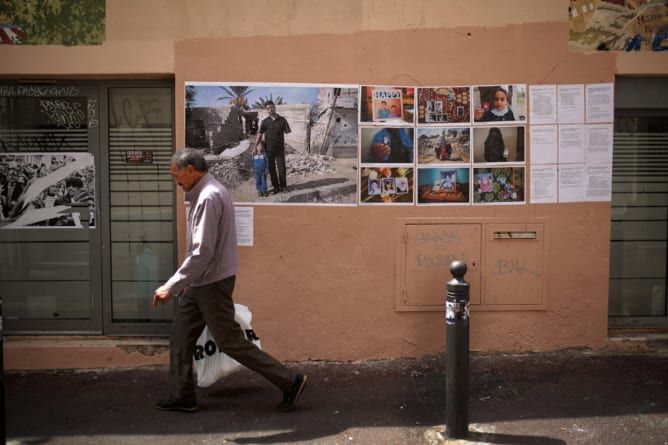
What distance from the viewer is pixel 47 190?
18.4 ft

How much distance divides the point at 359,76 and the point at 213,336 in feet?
8.56

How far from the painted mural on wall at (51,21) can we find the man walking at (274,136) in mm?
1590

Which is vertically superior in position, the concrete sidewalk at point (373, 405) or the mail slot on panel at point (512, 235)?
the mail slot on panel at point (512, 235)

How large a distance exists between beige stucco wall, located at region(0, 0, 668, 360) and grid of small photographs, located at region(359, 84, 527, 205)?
110mm

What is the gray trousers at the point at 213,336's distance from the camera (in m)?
4.33

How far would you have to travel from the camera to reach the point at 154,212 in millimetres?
5707

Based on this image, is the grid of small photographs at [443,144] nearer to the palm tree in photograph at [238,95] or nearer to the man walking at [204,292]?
the palm tree in photograph at [238,95]

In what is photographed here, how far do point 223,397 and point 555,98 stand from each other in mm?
3888

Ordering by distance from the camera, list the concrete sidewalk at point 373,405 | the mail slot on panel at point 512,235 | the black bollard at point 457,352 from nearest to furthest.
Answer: the black bollard at point 457,352
the concrete sidewalk at point 373,405
the mail slot on panel at point 512,235

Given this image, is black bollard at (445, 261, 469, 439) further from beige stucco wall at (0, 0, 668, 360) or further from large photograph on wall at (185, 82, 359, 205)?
large photograph on wall at (185, 82, 359, 205)

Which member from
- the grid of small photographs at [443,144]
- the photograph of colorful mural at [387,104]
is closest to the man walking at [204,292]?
the grid of small photographs at [443,144]

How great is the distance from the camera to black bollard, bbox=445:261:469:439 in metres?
3.86

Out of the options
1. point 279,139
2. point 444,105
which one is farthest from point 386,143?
point 279,139

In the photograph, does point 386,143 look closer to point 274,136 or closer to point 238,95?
point 274,136
